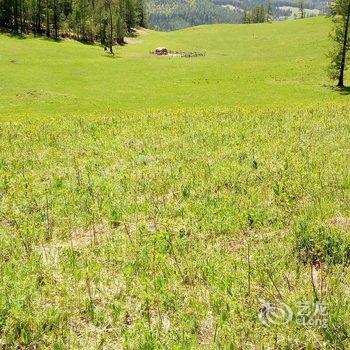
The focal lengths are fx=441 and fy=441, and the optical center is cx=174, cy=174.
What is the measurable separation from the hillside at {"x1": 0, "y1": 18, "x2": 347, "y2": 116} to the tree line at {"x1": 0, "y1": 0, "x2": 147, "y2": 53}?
14.9 meters

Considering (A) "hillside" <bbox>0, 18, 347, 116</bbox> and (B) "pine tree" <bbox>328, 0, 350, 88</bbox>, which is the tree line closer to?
(A) "hillside" <bbox>0, 18, 347, 116</bbox>

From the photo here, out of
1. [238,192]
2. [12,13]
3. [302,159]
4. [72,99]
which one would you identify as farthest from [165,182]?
[12,13]

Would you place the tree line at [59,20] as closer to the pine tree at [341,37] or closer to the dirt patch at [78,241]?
the pine tree at [341,37]

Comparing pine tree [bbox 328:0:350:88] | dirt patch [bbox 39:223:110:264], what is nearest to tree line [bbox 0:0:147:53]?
pine tree [bbox 328:0:350:88]

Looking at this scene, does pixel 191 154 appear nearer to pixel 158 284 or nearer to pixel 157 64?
pixel 158 284

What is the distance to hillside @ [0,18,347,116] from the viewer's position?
2035 inches

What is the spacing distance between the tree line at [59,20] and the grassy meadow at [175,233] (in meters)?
110

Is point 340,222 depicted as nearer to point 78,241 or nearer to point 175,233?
point 175,233

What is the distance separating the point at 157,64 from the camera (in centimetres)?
8712

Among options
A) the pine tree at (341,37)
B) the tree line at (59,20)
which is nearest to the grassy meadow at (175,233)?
the pine tree at (341,37)

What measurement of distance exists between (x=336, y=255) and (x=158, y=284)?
3346 millimetres

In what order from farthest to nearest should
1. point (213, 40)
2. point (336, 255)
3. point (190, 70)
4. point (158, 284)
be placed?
point (213, 40) < point (190, 70) < point (336, 255) < point (158, 284)

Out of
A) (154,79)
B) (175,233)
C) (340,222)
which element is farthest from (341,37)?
(175,233)

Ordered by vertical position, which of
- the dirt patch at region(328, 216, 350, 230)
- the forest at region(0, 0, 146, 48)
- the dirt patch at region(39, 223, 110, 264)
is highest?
the forest at region(0, 0, 146, 48)
